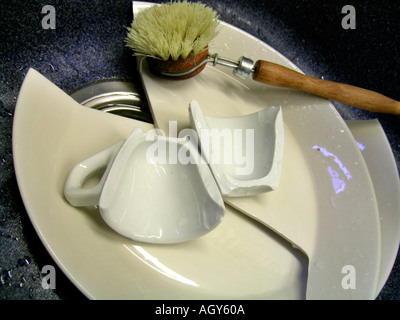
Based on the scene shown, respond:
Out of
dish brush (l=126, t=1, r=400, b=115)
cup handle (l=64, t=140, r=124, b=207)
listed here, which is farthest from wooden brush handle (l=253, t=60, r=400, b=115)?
cup handle (l=64, t=140, r=124, b=207)

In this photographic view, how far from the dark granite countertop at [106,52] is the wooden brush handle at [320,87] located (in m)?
0.14

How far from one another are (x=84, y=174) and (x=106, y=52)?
275mm

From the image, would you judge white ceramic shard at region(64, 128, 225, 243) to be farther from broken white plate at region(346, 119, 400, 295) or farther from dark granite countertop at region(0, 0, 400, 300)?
broken white plate at region(346, 119, 400, 295)

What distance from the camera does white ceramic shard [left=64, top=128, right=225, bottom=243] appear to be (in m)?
0.42

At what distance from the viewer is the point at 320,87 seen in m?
0.56

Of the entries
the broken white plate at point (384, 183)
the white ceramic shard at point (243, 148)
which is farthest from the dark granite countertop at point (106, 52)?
the white ceramic shard at point (243, 148)

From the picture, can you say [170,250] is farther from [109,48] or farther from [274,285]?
[109,48]

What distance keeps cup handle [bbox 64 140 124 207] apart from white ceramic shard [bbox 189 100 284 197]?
4.4 inches

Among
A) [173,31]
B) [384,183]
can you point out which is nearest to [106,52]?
[173,31]

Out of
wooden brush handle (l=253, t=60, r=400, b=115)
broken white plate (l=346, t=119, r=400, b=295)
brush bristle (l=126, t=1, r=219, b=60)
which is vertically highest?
brush bristle (l=126, t=1, r=219, b=60)

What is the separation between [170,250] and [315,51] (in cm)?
48

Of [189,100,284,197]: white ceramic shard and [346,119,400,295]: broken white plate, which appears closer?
[189,100,284,197]: white ceramic shard

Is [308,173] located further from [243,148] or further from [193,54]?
[193,54]
